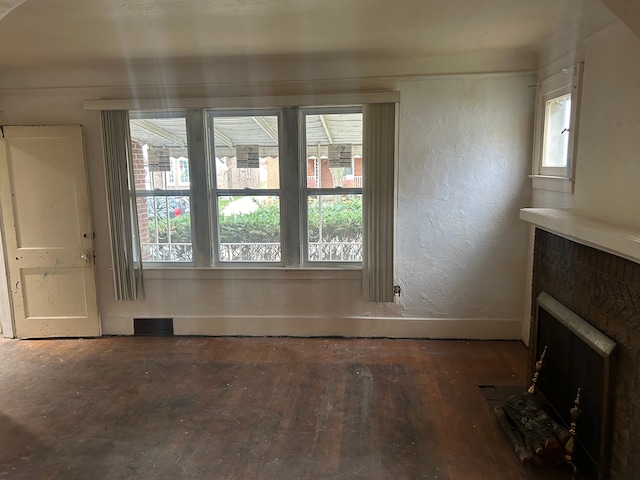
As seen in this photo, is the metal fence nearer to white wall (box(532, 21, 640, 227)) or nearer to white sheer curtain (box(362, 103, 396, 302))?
white sheer curtain (box(362, 103, 396, 302))

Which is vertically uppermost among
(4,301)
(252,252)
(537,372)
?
(252,252)

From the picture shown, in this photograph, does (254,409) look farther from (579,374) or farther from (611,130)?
(611,130)

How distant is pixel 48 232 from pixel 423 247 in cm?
353

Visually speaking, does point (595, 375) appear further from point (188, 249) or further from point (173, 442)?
point (188, 249)

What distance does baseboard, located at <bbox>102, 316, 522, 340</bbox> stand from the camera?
3992mm

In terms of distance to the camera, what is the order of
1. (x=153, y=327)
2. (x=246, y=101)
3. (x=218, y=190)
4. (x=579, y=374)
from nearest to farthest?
(x=579, y=374) < (x=246, y=101) < (x=218, y=190) < (x=153, y=327)

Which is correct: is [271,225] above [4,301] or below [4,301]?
above

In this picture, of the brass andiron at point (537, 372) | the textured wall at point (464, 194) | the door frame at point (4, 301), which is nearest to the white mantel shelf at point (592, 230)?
the brass andiron at point (537, 372)

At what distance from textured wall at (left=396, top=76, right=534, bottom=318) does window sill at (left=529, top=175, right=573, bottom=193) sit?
17 cm

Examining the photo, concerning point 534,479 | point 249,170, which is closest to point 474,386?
point 534,479

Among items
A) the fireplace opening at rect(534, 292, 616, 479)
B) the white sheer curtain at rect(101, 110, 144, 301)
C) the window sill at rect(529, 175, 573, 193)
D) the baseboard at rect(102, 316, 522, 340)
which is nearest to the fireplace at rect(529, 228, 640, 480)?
the fireplace opening at rect(534, 292, 616, 479)

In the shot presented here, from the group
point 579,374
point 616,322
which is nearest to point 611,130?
point 616,322

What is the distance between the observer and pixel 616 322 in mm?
1988

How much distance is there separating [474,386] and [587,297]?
1.23m
